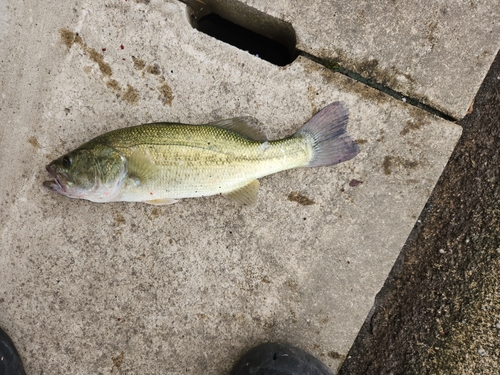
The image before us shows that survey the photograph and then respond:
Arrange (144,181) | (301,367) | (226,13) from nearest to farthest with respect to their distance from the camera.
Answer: (144,181) → (301,367) → (226,13)

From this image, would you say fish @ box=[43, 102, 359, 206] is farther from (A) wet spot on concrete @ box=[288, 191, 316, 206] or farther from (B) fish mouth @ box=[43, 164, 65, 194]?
(A) wet spot on concrete @ box=[288, 191, 316, 206]

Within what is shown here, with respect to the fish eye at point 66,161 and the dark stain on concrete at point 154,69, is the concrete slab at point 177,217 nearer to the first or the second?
the dark stain on concrete at point 154,69

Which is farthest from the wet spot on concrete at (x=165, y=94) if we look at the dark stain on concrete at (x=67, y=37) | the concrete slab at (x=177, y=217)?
the dark stain on concrete at (x=67, y=37)

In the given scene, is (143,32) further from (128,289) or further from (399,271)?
(399,271)

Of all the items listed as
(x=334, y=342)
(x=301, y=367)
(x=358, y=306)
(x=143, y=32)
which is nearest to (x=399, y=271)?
(x=358, y=306)

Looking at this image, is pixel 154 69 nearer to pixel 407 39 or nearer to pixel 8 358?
pixel 407 39

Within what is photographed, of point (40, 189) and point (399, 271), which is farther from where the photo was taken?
point (399, 271)
